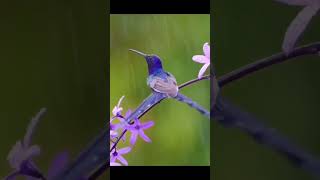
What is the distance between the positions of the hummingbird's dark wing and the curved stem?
0.56 feet

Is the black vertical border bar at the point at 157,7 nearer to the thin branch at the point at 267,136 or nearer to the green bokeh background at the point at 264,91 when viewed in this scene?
the green bokeh background at the point at 264,91

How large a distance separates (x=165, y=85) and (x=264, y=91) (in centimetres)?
37

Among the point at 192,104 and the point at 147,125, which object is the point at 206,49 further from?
the point at 147,125

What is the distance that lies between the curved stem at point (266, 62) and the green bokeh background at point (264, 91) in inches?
0.6

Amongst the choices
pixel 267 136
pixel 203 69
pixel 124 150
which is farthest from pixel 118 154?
pixel 267 136

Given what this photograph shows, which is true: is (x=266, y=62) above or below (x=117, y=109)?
above

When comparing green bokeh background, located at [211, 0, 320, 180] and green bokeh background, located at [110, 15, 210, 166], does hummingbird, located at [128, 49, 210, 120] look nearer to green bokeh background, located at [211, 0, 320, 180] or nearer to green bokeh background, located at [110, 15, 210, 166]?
green bokeh background, located at [110, 15, 210, 166]

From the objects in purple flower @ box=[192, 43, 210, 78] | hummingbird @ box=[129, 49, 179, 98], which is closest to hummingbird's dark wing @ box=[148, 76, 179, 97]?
hummingbird @ box=[129, 49, 179, 98]

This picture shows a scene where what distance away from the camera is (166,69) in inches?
73.4
